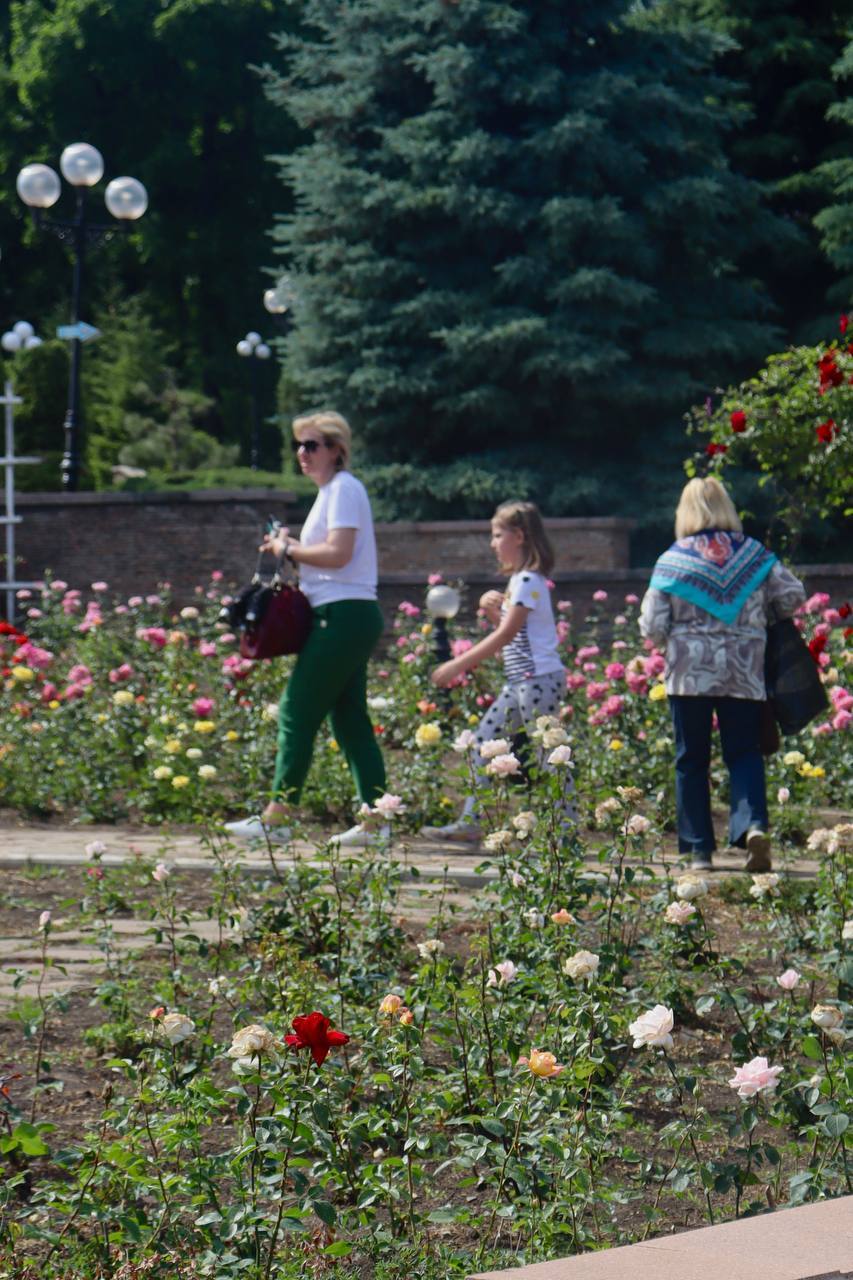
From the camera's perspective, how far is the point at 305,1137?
256 centimetres

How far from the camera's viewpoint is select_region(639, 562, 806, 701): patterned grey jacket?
21.3 feet

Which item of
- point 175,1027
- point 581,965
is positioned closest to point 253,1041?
point 175,1027

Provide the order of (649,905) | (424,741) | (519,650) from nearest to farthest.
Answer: (649,905), (424,741), (519,650)

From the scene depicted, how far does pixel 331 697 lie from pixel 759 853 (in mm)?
Result: 1707

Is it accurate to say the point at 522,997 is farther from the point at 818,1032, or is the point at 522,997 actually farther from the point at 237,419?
the point at 237,419

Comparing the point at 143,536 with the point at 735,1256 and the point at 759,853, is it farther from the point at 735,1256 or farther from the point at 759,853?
the point at 735,1256

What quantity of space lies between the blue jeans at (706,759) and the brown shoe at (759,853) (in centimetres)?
28

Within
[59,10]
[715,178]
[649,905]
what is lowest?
[649,905]

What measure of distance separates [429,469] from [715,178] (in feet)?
16.4

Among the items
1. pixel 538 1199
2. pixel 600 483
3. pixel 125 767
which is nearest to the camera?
pixel 538 1199

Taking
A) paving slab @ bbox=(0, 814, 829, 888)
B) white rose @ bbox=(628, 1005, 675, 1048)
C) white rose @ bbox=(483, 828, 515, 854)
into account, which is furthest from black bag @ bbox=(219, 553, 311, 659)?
white rose @ bbox=(628, 1005, 675, 1048)

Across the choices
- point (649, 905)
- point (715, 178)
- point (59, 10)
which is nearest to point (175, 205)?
point (59, 10)

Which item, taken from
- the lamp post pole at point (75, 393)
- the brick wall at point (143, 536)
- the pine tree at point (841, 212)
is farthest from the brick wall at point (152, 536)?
the pine tree at point (841, 212)

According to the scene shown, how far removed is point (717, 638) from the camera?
6.48 meters
